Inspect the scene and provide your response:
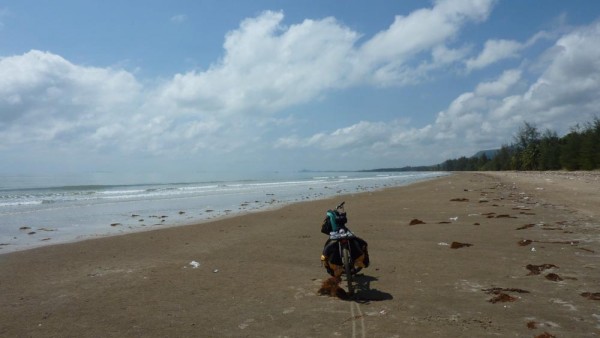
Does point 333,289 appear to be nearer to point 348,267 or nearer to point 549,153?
point 348,267

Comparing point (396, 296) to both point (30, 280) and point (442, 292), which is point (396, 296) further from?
point (30, 280)

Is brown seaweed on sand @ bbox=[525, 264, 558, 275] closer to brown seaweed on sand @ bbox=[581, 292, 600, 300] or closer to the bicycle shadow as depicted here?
brown seaweed on sand @ bbox=[581, 292, 600, 300]

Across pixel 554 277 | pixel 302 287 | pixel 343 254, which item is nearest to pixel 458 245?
pixel 554 277

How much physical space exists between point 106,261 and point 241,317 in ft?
16.3

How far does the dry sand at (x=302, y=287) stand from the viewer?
498 centimetres

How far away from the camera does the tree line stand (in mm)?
62094

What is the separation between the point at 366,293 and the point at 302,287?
3.46 ft

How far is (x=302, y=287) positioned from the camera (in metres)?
6.67

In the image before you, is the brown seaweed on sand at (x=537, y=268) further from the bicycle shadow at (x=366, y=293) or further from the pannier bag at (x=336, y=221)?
the pannier bag at (x=336, y=221)

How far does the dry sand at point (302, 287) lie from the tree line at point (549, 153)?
61704 millimetres

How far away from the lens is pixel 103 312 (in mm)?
5719

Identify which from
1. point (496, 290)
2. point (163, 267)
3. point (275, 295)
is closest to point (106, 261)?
point (163, 267)

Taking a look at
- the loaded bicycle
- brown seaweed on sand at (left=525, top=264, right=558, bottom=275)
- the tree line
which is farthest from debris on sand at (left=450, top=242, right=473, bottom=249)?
the tree line

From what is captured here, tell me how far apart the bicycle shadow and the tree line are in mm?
66655
